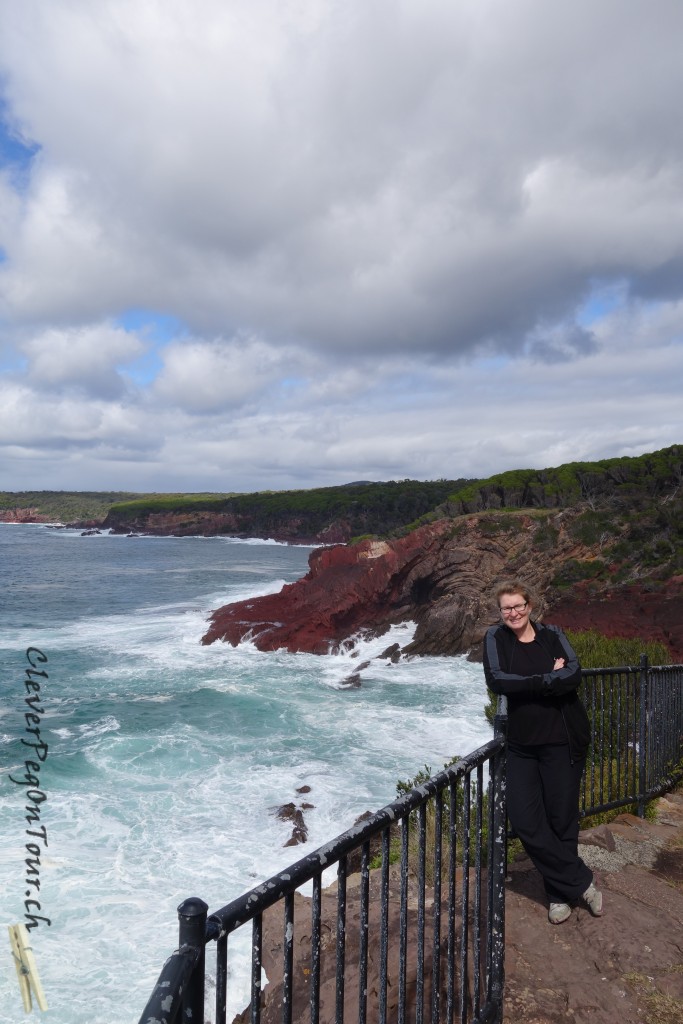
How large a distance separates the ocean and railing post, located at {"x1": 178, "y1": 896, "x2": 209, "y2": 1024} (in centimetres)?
764

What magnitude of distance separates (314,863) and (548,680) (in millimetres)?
2443

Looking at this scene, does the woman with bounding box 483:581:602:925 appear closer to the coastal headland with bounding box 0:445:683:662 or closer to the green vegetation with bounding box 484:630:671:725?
the green vegetation with bounding box 484:630:671:725

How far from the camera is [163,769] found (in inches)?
594

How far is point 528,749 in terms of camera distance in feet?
14.0

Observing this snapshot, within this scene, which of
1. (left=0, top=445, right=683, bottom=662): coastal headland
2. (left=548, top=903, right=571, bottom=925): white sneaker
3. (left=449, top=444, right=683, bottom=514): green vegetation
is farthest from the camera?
(left=449, top=444, right=683, bottom=514): green vegetation

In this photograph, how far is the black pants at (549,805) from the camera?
424 centimetres

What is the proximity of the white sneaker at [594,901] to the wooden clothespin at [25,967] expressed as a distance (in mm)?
6728

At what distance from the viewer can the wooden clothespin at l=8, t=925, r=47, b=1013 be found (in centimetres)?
757

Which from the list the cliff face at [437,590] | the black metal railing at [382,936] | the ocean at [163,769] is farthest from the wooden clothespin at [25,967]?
the cliff face at [437,590]

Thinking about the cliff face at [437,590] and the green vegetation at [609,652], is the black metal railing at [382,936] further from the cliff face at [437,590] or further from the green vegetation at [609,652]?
the cliff face at [437,590]

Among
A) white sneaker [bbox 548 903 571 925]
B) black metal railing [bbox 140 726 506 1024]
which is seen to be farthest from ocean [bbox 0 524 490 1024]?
white sneaker [bbox 548 903 571 925]

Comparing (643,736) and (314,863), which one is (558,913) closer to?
(643,736)

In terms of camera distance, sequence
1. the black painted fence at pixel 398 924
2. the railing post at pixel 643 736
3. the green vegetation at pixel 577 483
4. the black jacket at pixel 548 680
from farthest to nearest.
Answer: the green vegetation at pixel 577 483
the railing post at pixel 643 736
the black jacket at pixel 548 680
the black painted fence at pixel 398 924

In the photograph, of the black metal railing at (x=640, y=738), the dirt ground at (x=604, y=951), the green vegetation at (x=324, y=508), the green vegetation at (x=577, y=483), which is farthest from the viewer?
the green vegetation at (x=324, y=508)
